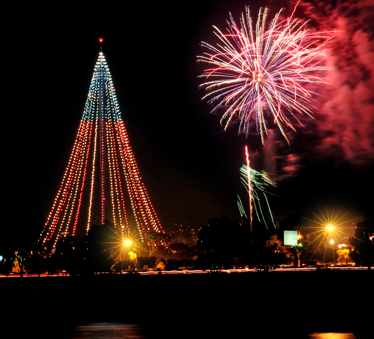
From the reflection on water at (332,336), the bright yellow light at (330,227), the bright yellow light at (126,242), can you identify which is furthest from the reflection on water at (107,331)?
the bright yellow light at (330,227)

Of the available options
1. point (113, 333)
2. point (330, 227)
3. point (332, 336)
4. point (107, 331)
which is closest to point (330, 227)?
point (330, 227)

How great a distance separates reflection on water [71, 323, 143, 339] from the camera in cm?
1179

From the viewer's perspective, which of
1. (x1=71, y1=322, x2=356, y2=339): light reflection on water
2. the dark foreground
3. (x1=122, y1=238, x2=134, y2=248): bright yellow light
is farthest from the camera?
(x1=122, y1=238, x2=134, y2=248): bright yellow light

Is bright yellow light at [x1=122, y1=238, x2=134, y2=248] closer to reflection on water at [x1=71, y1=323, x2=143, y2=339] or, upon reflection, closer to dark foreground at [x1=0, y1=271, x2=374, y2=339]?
dark foreground at [x1=0, y1=271, x2=374, y2=339]

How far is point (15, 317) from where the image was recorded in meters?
15.0

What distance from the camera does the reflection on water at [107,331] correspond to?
38.7 ft

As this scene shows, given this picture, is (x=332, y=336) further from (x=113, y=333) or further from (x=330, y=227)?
(x=330, y=227)

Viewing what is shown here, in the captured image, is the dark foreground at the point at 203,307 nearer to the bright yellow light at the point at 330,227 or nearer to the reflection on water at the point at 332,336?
the reflection on water at the point at 332,336

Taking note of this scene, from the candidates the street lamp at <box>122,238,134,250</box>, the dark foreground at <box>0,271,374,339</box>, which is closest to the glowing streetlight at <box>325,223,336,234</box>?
the street lamp at <box>122,238,134,250</box>

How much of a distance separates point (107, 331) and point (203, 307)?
13.7 ft

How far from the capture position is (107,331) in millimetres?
12484

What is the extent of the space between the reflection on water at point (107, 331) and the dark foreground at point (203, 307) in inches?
12.3

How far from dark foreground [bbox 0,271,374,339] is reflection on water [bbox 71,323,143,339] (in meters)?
0.31

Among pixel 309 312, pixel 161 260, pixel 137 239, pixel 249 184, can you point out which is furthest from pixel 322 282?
pixel 137 239
